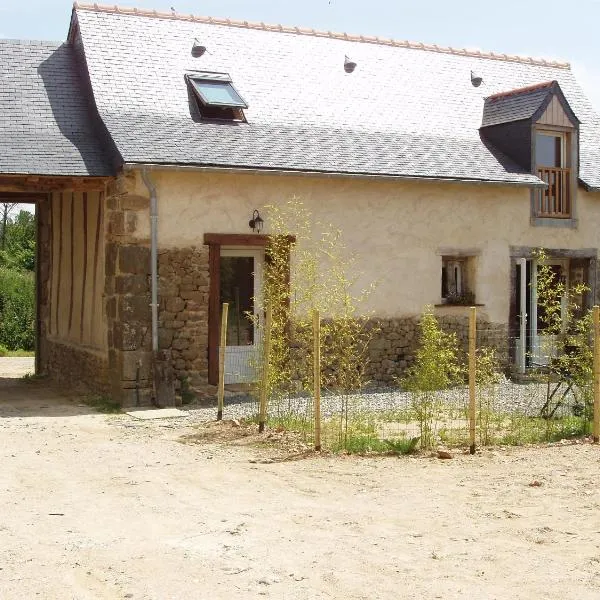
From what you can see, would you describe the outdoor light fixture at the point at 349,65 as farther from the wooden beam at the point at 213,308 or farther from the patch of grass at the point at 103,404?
the patch of grass at the point at 103,404

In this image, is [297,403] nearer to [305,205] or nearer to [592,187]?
[305,205]

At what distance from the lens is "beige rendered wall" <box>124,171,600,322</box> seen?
13.4m

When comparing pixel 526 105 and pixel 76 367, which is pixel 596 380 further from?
pixel 76 367

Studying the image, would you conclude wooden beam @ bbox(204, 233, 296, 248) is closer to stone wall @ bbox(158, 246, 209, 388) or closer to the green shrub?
stone wall @ bbox(158, 246, 209, 388)

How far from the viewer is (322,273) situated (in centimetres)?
1422

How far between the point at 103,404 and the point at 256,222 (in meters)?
3.20

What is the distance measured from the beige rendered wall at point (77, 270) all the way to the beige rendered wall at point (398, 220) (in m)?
1.45

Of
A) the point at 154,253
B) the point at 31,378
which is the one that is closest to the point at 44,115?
the point at 154,253

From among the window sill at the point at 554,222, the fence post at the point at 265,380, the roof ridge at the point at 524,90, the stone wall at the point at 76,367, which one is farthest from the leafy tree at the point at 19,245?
the fence post at the point at 265,380

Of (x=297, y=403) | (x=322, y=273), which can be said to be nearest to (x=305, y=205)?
(x=322, y=273)

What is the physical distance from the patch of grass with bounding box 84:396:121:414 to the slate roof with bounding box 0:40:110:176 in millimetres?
3019

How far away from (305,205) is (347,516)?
7.71 meters

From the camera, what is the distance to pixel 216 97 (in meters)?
14.4

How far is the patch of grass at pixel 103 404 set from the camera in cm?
1280
